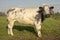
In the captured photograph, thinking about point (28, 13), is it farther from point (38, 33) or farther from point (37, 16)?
point (38, 33)

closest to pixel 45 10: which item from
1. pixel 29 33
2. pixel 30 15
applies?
pixel 30 15

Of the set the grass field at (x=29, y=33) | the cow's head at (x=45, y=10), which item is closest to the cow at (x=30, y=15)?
the cow's head at (x=45, y=10)

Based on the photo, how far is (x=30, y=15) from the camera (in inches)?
597

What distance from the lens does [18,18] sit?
1538cm

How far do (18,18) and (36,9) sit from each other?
1.72 m

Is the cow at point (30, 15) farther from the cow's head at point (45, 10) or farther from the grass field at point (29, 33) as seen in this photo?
the grass field at point (29, 33)

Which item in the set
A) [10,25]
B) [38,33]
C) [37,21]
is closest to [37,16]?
[37,21]

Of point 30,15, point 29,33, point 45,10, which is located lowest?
point 29,33

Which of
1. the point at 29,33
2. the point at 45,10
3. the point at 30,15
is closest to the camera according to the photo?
the point at 45,10

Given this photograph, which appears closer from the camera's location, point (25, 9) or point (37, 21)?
point (37, 21)

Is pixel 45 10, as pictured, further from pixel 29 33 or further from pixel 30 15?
pixel 29 33

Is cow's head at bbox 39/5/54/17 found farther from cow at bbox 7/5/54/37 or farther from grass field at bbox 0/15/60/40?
grass field at bbox 0/15/60/40

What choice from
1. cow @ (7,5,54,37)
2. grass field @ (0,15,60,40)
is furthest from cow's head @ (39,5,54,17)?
grass field @ (0,15,60,40)

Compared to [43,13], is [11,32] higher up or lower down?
lower down
